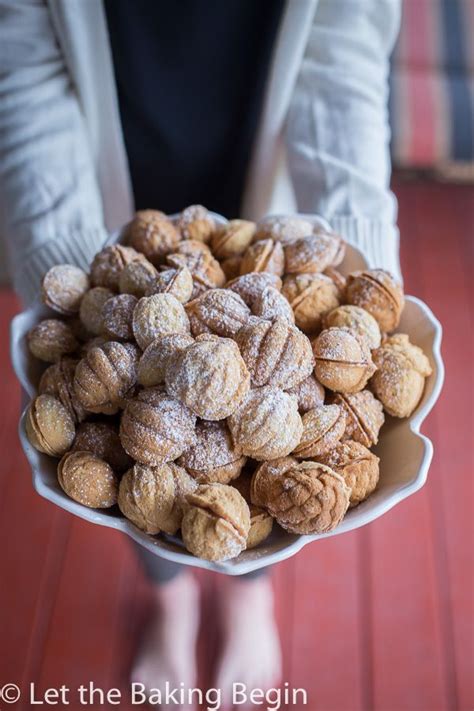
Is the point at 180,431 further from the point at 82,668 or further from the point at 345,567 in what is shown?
the point at 345,567

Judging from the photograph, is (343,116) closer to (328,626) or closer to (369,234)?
(369,234)

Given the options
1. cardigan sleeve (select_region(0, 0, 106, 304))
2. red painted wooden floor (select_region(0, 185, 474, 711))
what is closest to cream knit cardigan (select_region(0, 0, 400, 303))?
cardigan sleeve (select_region(0, 0, 106, 304))

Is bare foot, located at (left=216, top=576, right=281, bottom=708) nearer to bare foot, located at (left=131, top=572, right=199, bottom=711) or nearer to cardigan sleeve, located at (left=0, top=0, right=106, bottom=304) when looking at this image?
bare foot, located at (left=131, top=572, right=199, bottom=711)

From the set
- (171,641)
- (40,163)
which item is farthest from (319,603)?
(40,163)

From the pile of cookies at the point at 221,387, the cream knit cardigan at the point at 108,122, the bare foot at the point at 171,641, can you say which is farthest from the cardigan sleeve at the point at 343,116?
the bare foot at the point at 171,641

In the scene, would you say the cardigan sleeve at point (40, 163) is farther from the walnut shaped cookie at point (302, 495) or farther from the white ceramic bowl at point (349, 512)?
the walnut shaped cookie at point (302, 495)

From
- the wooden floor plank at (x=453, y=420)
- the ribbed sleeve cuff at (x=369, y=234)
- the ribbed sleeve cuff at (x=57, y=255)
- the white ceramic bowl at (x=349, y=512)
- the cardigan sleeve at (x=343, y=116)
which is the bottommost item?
the wooden floor plank at (x=453, y=420)

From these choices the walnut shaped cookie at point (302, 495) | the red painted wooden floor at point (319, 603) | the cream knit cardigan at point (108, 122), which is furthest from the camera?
the cream knit cardigan at point (108, 122)
